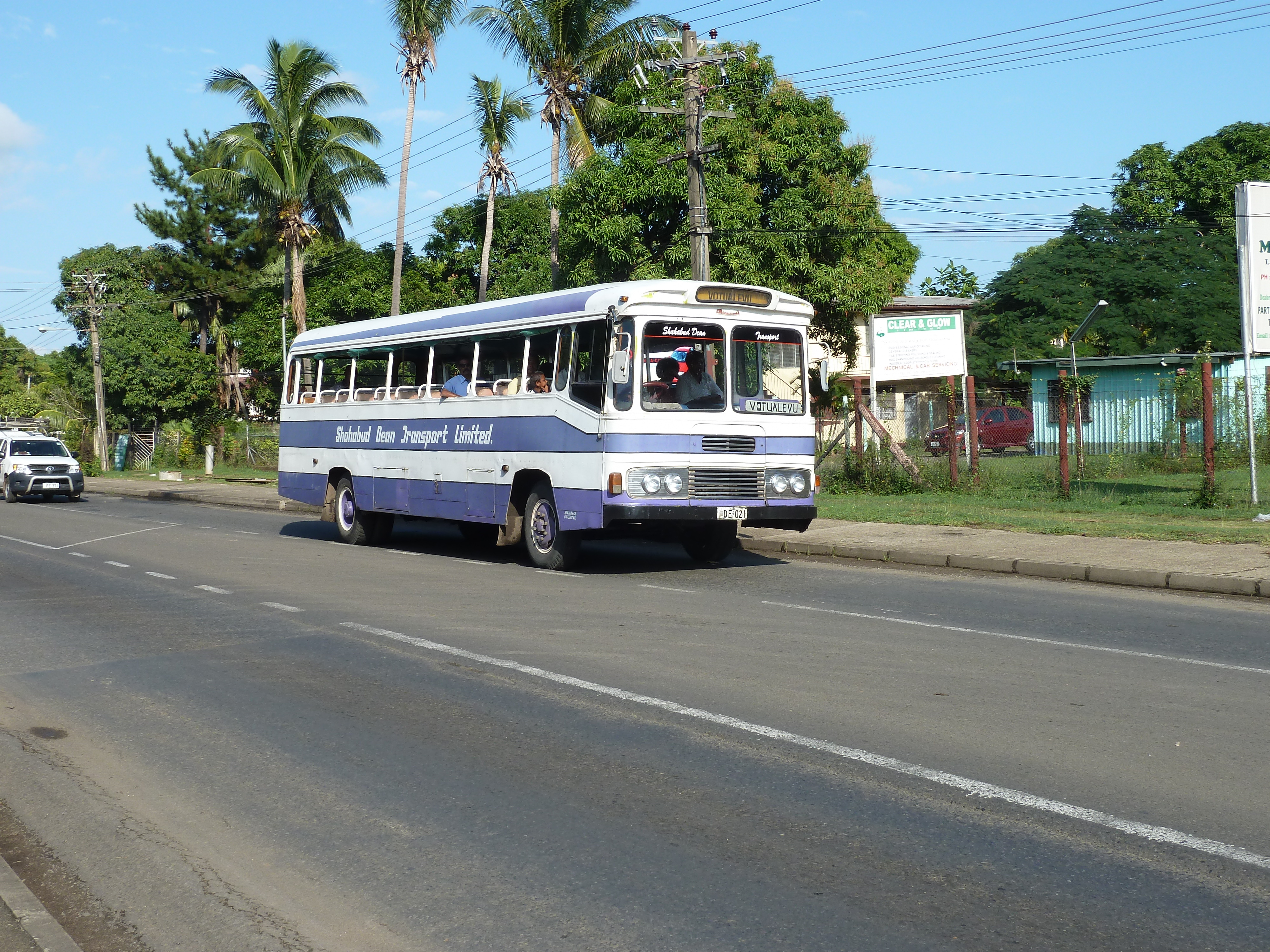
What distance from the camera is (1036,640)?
9.38 meters

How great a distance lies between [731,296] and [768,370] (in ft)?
3.10

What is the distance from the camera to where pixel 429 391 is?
1675cm

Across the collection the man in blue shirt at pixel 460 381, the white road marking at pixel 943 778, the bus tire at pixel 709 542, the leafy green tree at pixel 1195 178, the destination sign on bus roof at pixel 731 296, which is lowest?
the white road marking at pixel 943 778

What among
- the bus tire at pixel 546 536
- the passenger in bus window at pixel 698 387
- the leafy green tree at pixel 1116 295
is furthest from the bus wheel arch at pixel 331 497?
the leafy green tree at pixel 1116 295

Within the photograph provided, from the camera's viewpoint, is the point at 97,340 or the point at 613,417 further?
the point at 97,340

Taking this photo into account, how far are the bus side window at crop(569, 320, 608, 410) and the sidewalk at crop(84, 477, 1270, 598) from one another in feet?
14.1

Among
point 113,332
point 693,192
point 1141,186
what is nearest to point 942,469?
point 693,192

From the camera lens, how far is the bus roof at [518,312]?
531 inches

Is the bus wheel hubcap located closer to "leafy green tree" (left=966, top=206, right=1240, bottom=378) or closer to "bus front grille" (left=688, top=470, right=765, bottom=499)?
"bus front grille" (left=688, top=470, right=765, bottom=499)

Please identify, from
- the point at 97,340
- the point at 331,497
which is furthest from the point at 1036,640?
the point at 97,340

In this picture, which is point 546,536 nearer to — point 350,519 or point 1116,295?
point 350,519

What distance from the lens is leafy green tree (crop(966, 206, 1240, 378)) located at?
49.8 metres

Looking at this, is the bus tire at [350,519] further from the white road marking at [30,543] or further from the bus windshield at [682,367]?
the bus windshield at [682,367]

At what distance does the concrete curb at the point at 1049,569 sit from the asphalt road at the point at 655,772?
589 mm
